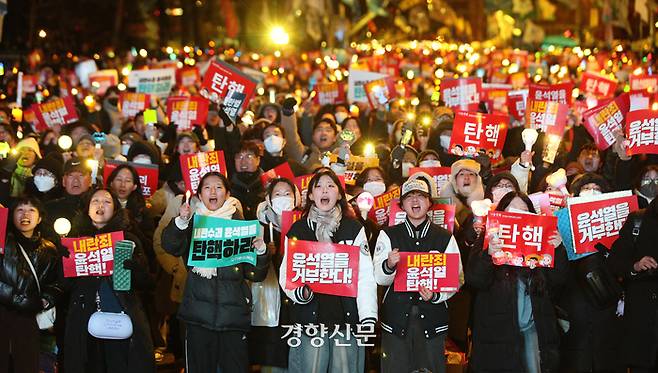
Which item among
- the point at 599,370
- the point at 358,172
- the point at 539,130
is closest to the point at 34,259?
the point at 358,172

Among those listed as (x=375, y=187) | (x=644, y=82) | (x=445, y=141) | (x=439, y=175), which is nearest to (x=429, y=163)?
(x=439, y=175)

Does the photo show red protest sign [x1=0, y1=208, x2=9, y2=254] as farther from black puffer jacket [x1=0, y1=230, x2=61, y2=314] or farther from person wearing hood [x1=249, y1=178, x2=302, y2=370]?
person wearing hood [x1=249, y1=178, x2=302, y2=370]

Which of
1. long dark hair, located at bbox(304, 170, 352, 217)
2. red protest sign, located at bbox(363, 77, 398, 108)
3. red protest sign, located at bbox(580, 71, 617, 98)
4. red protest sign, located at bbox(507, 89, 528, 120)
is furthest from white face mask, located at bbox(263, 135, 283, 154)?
red protest sign, located at bbox(580, 71, 617, 98)

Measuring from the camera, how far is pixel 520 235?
23.6 ft

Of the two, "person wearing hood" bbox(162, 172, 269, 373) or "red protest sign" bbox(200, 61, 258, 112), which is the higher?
"red protest sign" bbox(200, 61, 258, 112)

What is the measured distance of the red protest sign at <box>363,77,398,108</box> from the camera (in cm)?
1405

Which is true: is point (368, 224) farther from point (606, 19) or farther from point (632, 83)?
point (606, 19)

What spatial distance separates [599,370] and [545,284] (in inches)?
38.6

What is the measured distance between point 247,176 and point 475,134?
2.16 metres

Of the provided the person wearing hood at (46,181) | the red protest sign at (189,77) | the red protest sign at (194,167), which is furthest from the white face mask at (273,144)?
the red protest sign at (189,77)

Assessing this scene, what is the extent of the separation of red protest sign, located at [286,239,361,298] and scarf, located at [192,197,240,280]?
2.01 feet

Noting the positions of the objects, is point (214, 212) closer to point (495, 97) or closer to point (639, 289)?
point (639, 289)

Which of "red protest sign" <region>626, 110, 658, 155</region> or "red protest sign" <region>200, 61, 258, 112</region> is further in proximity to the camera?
"red protest sign" <region>200, 61, 258, 112</region>

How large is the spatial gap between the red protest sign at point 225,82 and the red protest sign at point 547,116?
302 centimetres
